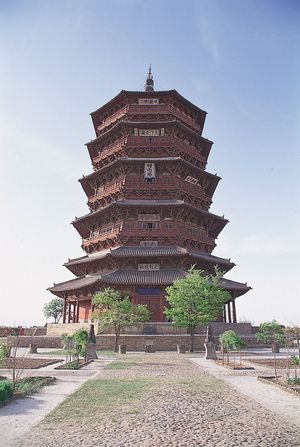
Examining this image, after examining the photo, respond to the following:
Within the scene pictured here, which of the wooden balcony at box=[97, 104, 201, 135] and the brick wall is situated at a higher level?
the wooden balcony at box=[97, 104, 201, 135]

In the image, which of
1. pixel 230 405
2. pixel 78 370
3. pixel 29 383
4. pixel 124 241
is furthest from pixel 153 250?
pixel 230 405

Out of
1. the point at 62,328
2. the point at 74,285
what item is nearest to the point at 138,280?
the point at 74,285

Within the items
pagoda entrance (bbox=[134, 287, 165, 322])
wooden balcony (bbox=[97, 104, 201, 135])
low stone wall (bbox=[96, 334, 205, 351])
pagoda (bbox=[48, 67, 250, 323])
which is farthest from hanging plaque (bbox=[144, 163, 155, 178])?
low stone wall (bbox=[96, 334, 205, 351])

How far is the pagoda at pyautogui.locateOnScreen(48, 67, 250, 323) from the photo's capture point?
30969 millimetres

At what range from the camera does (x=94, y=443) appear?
18.8 ft

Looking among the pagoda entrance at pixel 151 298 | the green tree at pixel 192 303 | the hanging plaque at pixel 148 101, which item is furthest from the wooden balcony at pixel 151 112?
the green tree at pixel 192 303

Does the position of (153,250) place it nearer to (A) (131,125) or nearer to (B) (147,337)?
(B) (147,337)

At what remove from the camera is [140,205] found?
3262cm

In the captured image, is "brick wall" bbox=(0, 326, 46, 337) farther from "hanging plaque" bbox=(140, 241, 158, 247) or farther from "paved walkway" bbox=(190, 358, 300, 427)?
"paved walkway" bbox=(190, 358, 300, 427)

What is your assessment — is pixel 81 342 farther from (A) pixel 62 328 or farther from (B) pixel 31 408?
(A) pixel 62 328

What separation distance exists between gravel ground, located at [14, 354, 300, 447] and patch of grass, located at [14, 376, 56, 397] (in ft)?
9.28

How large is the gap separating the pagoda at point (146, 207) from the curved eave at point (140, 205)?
9 centimetres

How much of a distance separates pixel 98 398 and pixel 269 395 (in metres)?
4.73

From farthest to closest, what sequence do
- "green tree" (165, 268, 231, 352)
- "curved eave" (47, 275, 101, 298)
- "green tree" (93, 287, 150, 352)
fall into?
"curved eave" (47, 275, 101, 298)
"green tree" (165, 268, 231, 352)
"green tree" (93, 287, 150, 352)
